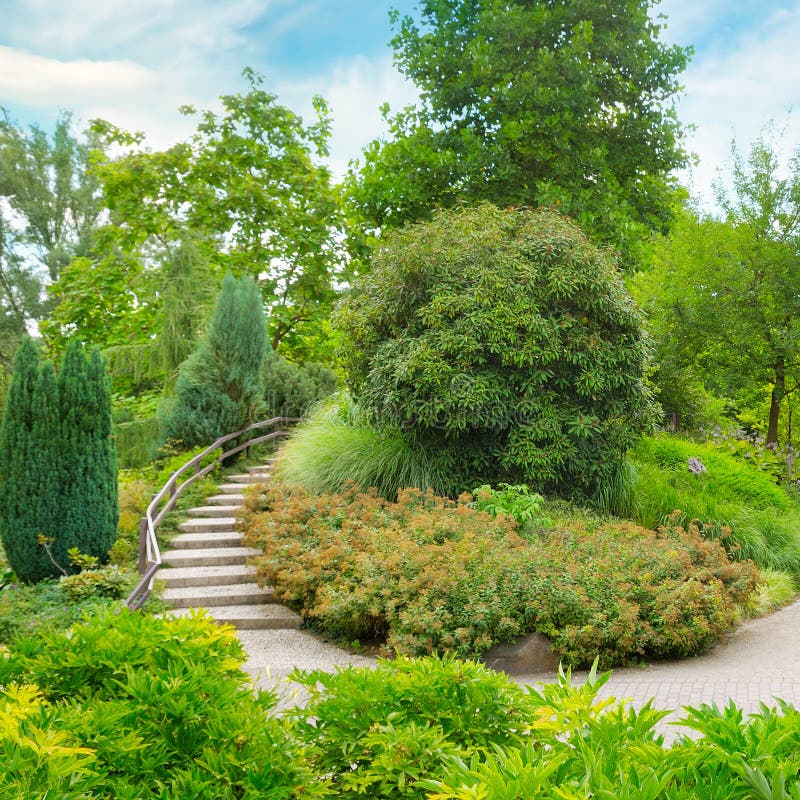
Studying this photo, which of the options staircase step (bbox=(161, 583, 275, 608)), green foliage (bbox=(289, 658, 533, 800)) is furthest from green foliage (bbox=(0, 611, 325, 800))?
staircase step (bbox=(161, 583, 275, 608))

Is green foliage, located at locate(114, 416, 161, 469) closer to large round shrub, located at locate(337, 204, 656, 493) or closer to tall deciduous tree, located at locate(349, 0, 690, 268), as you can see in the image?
tall deciduous tree, located at locate(349, 0, 690, 268)

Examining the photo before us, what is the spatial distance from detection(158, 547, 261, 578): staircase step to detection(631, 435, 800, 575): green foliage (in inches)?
207

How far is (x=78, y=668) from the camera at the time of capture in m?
3.01

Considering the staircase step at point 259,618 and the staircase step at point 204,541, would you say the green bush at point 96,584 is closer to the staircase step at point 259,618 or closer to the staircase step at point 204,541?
the staircase step at point 259,618

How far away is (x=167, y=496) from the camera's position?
453 inches

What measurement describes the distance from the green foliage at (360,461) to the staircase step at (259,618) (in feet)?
7.35

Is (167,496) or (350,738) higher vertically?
(350,738)

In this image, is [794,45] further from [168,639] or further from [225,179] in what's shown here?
[225,179]

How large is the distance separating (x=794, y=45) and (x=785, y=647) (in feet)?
21.5

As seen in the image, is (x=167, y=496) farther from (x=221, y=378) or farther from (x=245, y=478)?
(x=221, y=378)

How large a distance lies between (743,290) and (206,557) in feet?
37.7

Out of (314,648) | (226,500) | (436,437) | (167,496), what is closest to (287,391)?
(226,500)

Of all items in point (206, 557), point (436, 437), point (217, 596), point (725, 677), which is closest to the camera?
point (725, 677)

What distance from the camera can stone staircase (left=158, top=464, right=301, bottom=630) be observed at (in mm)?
8117
